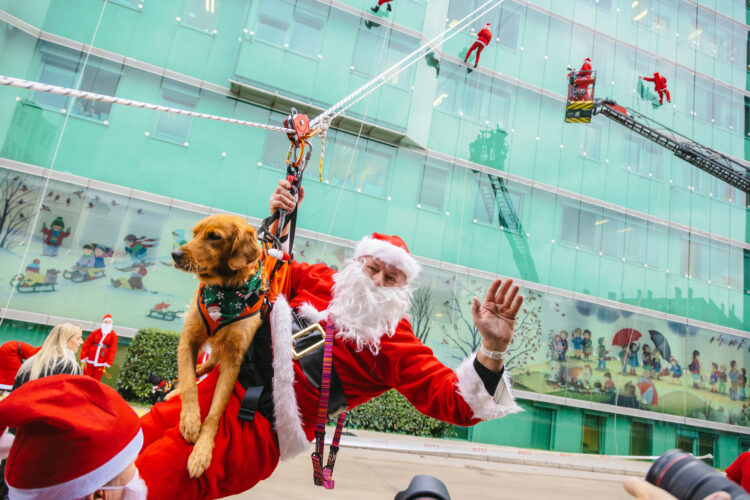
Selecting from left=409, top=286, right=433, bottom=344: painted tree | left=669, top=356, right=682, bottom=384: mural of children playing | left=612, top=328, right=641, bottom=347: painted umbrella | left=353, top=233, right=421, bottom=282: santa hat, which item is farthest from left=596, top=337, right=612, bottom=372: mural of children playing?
left=353, top=233, right=421, bottom=282: santa hat

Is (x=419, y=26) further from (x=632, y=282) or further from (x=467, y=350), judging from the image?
(x=632, y=282)

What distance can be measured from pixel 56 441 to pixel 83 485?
159 millimetres

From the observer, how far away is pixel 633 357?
14.3m

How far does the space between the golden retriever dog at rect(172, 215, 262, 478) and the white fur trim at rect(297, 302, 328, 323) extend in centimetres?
35

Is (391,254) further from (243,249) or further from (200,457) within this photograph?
(200,457)

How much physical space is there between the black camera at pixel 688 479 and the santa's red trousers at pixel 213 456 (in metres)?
1.53

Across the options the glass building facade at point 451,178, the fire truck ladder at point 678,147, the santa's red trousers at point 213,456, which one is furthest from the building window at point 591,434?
the santa's red trousers at point 213,456

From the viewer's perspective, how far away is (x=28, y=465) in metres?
1.27

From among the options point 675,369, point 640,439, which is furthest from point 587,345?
point 675,369

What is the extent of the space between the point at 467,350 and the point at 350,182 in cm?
Answer: 562

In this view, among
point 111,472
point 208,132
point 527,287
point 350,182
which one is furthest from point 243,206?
point 111,472

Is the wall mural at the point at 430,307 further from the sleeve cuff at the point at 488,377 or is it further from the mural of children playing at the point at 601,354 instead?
the sleeve cuff at the point at 488,377

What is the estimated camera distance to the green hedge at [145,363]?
9.08 metres

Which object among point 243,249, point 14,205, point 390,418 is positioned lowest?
point 390,418
